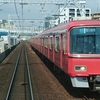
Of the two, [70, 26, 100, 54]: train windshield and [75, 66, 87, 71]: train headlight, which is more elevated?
[70, 26, 100, 54]: train windshield

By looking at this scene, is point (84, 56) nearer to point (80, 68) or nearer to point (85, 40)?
point (80, 68)

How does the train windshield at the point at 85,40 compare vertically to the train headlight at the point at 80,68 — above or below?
above

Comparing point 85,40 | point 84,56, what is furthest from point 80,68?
point 85,40

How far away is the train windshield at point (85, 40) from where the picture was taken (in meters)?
11.4

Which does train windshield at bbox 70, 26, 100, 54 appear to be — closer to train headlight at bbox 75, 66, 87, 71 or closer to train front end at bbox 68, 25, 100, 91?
train front end at bbox 68, 25, 100, 91

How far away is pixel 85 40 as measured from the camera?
11.5 metres

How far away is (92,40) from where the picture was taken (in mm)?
11516

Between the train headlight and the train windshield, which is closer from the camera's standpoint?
the train headlight

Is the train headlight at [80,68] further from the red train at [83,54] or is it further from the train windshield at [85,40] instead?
the train windshield at [85,40]

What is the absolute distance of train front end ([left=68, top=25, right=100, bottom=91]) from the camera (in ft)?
36.6

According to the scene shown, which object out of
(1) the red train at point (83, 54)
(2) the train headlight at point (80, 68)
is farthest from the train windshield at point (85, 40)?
(2) the train headlight at point (80, 68)

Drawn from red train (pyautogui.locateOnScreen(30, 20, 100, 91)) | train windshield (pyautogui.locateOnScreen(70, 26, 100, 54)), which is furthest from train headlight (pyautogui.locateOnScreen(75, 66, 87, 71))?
train windshield (pyautogui.locateOnScreen(70, 26, 100, 54))

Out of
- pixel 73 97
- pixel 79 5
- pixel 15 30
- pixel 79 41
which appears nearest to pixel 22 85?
pixel 73 97

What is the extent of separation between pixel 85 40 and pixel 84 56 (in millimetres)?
640
